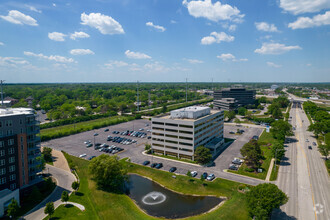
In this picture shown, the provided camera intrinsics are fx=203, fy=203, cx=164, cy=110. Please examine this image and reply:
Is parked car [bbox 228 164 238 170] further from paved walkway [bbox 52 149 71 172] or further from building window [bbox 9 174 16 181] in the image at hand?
building window [bbox 9 174 16 181]

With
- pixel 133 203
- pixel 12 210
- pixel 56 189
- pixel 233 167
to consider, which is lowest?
pixel 133 203

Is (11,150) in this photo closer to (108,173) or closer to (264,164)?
(108,173)

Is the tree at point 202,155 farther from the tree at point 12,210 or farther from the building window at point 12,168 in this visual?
the building window at point 12,168

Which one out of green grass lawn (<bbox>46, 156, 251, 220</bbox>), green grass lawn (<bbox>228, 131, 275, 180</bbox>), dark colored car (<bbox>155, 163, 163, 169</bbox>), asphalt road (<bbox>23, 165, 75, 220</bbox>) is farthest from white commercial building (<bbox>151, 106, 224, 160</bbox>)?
asphalt road (<bbox>23, 165, 75, 220</bbox>)

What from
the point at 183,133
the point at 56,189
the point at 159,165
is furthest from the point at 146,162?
the point at 56,189

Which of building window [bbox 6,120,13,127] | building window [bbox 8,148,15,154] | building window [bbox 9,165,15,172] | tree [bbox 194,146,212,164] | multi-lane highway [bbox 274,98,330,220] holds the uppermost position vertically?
building window [bbox 6,120,13,127]
